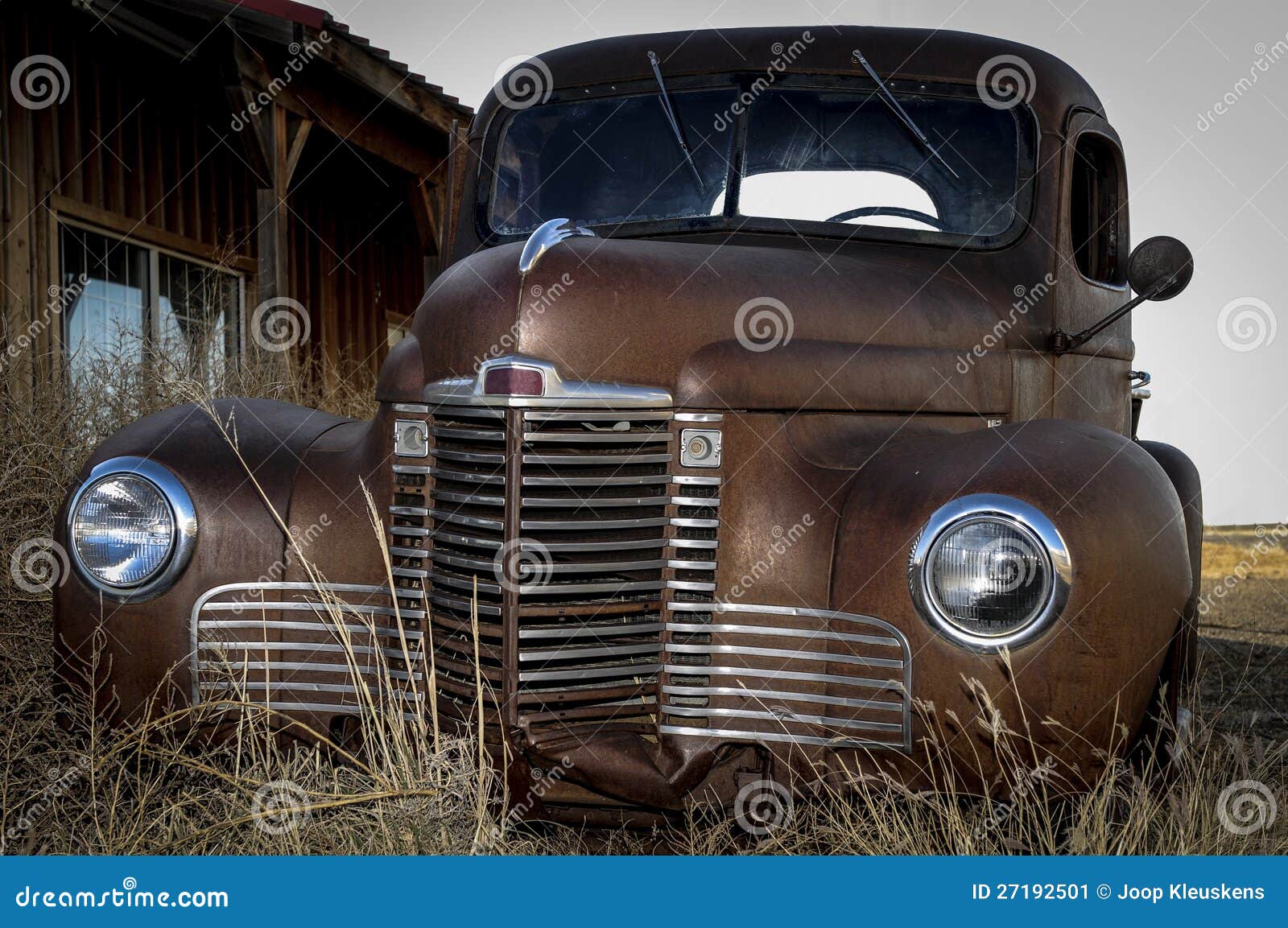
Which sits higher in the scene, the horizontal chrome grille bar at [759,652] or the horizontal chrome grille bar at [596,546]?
the horizontal chrome grille bar at [596,546]

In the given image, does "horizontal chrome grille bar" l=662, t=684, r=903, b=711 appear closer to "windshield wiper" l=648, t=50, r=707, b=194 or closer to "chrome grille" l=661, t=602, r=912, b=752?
"chrome grille" l=661, t=602, r=912, b=752

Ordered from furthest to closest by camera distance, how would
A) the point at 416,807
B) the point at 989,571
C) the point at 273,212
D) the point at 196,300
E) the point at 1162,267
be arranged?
the point at 196,300 → the point at 273,212 → the point at 1162,267 → the point at 416,807 → the point at 989,571

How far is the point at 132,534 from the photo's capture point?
3012 millimetres

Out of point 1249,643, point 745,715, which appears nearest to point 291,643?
point 745,715

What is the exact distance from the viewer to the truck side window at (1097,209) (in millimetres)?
3906

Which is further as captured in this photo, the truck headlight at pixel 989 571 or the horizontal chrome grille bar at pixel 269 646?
the horizontal chrome grille bar at pixel 269 646

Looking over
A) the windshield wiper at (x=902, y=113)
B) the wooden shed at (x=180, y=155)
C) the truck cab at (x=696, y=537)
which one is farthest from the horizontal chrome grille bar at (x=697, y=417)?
the wooden shed at (x=180, y=155)

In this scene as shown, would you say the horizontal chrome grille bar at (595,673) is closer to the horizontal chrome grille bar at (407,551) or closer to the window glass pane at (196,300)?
the horizontal chrome grille bar at (407,551)

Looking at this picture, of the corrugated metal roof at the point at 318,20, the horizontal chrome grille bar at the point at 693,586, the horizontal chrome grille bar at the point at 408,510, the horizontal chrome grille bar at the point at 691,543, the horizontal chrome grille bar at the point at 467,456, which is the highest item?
the corrugated metal roof at the point at 318,20

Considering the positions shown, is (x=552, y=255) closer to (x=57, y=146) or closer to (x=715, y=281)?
(x=715, y=281)

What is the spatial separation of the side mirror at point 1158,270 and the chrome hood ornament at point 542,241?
5.40 feet

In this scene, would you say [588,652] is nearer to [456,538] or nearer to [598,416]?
[456,538]

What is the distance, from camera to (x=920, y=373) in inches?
124

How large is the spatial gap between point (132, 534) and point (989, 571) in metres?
2.03
